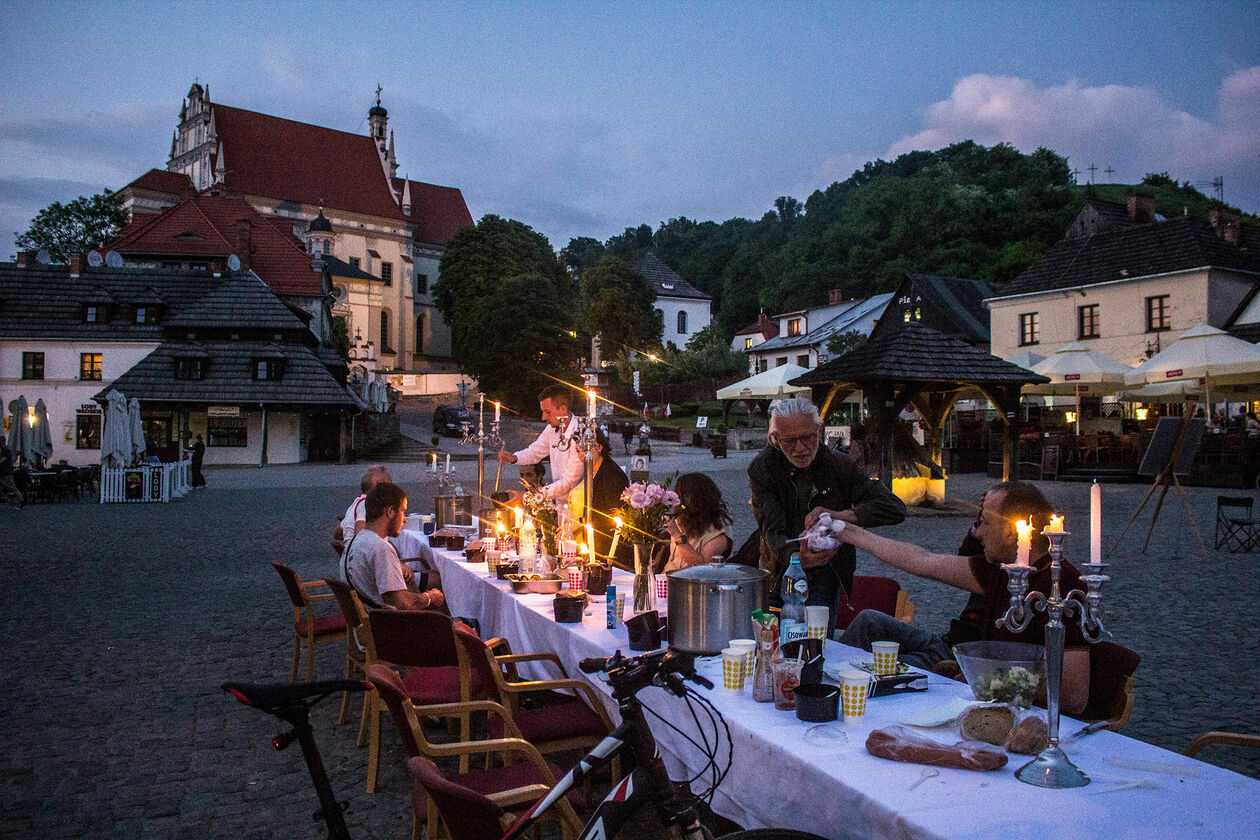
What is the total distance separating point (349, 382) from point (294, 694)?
44.9 m

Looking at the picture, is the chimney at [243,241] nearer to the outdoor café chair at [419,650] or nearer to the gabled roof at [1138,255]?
the gabled roof at [1138,255]

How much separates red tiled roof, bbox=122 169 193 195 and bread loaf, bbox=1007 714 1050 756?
6750 centimetres

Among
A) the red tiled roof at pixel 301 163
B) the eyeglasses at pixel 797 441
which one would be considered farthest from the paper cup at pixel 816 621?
the red tiled roof at pixel 301 163

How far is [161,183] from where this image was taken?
2448 inches

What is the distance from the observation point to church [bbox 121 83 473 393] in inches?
2488

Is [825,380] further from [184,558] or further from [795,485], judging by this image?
[795,485]

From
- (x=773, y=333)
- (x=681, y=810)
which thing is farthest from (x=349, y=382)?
(x=681, y=810)

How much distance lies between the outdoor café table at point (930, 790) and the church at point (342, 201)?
60672 mm

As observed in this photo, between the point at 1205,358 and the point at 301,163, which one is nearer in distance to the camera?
the point at 1205,358

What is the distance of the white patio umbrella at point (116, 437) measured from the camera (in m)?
21.5

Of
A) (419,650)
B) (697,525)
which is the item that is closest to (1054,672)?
(697,525)

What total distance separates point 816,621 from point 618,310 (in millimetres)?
68090

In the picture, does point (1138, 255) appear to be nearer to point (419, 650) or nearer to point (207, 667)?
point (207, 667)

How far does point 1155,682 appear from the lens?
5992 mm
